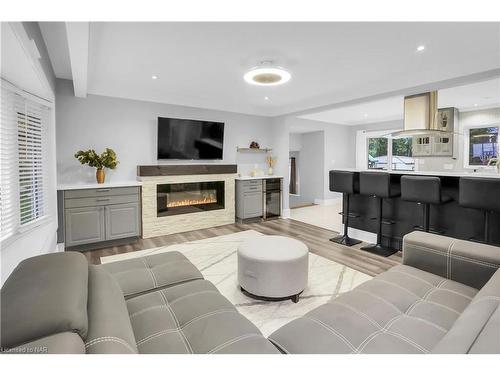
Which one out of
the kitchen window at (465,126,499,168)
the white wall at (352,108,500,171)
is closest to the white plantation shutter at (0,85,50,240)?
the white wall at (352,108,500,171)

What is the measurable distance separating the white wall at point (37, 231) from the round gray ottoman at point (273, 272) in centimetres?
169

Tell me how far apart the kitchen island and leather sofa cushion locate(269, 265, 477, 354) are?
1.81 metres

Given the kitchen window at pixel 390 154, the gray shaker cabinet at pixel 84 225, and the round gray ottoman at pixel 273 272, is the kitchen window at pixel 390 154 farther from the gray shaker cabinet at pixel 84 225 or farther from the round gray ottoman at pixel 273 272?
the gray shaker cabinet at pixel 84 225

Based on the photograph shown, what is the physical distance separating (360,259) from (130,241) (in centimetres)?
342

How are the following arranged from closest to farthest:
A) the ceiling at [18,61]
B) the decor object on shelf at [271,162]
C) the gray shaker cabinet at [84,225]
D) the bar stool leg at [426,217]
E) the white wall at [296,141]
A: the ceiling at [18,61]
the bar stool leg at [426,217]
the gray shaker cabinet at [84,225]
the decor object on shelf at [271,162]
the white wall at [296,141]

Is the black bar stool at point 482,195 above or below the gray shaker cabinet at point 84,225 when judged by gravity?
above

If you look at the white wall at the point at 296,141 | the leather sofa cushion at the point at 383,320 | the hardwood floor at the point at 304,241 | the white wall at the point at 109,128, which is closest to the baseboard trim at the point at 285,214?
the hardwood floor at the point at 304,241

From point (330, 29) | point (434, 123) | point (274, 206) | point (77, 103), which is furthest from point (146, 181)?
point (434, 123)

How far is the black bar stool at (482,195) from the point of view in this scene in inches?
102

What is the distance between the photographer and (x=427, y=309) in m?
1.48

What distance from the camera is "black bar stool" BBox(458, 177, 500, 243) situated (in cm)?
259

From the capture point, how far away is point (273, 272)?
91.0 inches

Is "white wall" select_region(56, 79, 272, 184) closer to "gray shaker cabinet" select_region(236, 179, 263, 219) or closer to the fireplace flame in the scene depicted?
the fireplace flame
